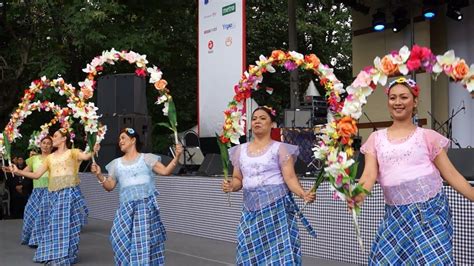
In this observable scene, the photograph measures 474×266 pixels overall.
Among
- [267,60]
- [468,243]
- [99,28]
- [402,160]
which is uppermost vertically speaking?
[99,28]

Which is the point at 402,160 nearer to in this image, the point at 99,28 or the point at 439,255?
the point at 439,255

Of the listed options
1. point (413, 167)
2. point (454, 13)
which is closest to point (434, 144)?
point (413, 167)

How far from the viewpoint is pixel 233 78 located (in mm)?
10273

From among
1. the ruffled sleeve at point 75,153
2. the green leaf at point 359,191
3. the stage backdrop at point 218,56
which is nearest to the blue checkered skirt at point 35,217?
the ruffled sleeve at point 75,153

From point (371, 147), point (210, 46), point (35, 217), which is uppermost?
point (210, 46)

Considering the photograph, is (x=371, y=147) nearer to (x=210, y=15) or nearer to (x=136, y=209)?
(x=136, y=209)

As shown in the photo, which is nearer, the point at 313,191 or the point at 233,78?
the point at 313,191

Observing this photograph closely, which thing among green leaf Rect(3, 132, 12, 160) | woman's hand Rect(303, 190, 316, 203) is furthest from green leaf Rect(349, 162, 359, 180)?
green leaf Rect(3, 132, 12, 160)

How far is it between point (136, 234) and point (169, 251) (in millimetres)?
2823

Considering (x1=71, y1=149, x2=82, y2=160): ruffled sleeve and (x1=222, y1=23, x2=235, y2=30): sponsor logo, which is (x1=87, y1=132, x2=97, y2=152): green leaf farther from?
(x1=222, y1=23, x2=235, y2=30): sponsor logo

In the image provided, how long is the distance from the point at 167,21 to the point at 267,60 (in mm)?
12174

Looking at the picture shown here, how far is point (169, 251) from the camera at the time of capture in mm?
8484

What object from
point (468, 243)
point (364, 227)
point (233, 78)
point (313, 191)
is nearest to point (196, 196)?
point (233, 78)

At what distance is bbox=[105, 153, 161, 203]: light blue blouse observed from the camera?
579cm
